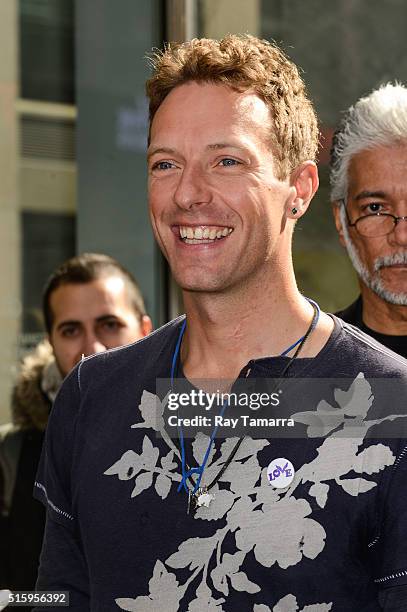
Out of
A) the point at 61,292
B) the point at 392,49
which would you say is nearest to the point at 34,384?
the point at 61,292

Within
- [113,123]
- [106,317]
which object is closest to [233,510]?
[106,317]

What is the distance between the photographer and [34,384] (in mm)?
3613

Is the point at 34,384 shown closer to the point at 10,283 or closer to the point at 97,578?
the point at 10,283

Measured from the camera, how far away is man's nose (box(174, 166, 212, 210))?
1810 millimetres

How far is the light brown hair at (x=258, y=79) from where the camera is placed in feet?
6.08

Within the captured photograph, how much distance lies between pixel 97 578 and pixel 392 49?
3.53 metres

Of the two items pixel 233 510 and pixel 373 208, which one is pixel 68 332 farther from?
pixel 233 510

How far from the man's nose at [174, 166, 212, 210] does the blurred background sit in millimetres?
2804

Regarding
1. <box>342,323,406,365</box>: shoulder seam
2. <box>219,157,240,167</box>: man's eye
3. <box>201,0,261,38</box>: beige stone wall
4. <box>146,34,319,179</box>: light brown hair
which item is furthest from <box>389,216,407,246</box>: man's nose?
<box>201,0,261,38</box>: beige stone wall

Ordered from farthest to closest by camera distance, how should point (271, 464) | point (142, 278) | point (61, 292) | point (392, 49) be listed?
point (142, 278)
point (392, 49)
point (61, 292)
point (271, 464)

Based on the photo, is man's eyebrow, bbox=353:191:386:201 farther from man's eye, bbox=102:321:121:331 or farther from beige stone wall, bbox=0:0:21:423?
beige stone wall, bbox=0:0:21:423

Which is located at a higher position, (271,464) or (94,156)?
(94,156)

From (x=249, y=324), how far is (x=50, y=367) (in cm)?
188

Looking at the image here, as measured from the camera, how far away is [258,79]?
6.08 ft
